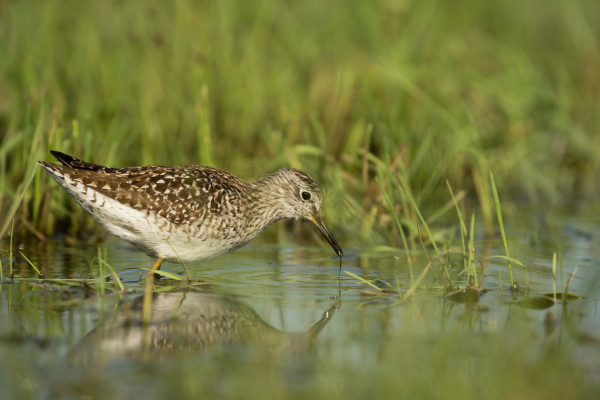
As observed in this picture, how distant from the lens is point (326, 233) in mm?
8109

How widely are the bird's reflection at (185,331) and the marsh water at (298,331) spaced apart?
0.01m

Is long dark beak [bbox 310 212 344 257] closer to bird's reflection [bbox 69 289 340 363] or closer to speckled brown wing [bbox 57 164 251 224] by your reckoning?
speckled brown wing [bbox 57 164 251 224]

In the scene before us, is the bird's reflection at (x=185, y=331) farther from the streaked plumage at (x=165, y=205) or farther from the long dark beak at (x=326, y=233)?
the long dark beak at (x=326, y=233)

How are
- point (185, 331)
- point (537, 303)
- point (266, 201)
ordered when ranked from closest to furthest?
point (185, 331), point (537, 303), point (266, 201)

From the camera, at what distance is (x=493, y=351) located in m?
5.17

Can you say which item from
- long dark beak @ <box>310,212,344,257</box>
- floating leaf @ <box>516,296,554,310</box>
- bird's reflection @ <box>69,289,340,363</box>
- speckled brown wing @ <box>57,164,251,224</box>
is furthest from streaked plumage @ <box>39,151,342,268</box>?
floating leaf @ <box>516,296,554,310</box>

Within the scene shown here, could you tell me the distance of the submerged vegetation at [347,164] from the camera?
4941mm

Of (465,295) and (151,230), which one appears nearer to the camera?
(465,295)

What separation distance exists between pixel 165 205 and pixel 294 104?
13.0 feet

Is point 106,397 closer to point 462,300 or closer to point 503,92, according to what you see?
point 462,300

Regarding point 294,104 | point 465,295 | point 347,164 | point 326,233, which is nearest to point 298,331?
point 465,295

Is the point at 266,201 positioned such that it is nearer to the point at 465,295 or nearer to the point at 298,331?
the point at 465,295

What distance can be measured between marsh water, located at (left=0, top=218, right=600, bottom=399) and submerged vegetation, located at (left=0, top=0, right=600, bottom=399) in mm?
22

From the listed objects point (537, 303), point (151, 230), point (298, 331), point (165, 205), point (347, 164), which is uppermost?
point (347, 164)
